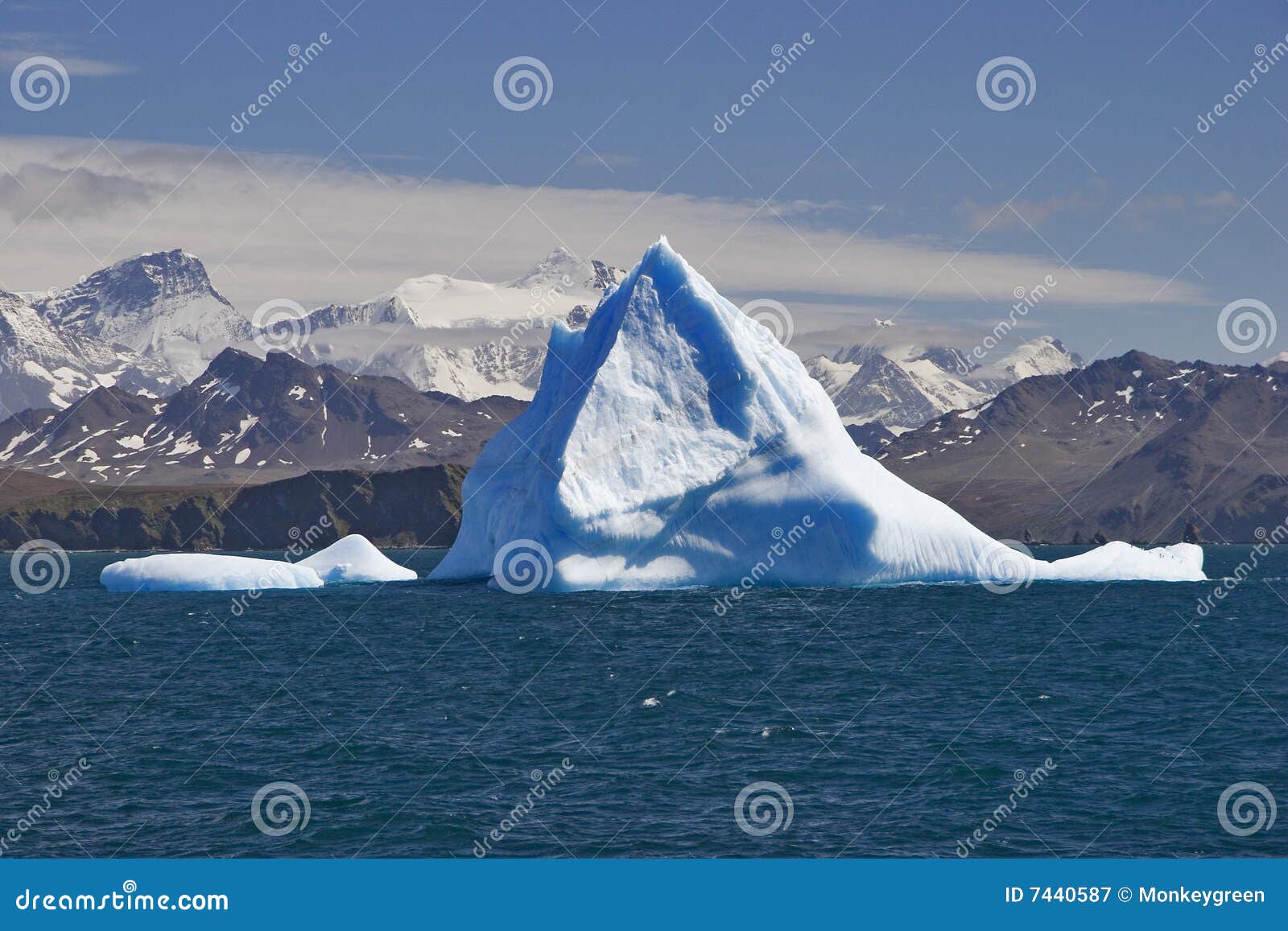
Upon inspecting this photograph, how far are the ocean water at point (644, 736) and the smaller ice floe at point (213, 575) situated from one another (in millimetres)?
11822

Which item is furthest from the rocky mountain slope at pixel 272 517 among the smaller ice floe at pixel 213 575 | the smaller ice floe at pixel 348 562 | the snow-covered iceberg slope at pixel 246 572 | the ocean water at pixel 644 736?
the ocean water at pixel 644 736

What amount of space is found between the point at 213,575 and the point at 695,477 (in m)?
24.6

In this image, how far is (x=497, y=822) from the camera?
21156 millimetres

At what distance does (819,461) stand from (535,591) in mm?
13494

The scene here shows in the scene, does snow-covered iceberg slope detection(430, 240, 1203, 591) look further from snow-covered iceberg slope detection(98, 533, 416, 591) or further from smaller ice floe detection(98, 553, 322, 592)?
snow-covered iceberg slope detection(98, 533, 416, 591)

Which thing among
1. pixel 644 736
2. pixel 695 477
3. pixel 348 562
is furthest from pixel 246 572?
pixel 644 736

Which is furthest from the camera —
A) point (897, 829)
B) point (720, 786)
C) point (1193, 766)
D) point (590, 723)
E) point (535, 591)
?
point (535, 591)

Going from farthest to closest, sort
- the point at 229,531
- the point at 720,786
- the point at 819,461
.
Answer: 1. the point at 229,531
2. the point at 819,461
3. the point at 720,786

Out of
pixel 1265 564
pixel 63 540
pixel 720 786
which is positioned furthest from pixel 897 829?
pixel 63 540

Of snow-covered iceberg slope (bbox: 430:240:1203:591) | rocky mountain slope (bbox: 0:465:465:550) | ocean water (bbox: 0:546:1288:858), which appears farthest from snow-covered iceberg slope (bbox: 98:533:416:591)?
rocky mountain slope (bbox: 0:465:465:550)

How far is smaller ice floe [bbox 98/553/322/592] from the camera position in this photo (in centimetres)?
6359

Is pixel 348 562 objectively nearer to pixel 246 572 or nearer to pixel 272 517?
pixel 246 572

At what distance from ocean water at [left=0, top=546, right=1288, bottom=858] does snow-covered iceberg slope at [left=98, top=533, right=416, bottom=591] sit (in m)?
11.9

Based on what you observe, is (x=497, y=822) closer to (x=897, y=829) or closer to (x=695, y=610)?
(x=897, y=829)
